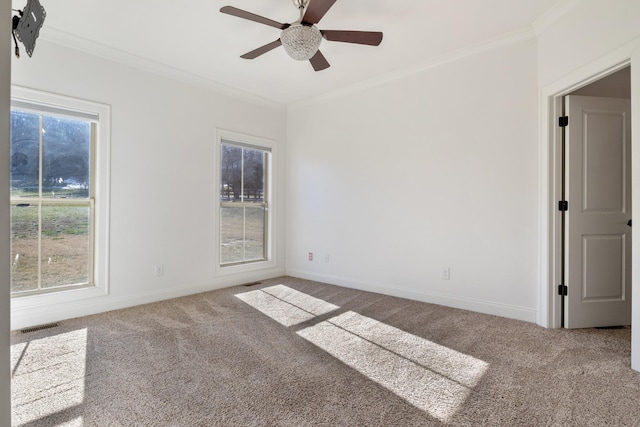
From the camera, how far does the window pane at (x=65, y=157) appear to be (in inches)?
121

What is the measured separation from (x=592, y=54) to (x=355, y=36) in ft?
5.65

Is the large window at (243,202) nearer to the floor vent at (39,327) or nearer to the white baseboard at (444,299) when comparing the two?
the white baseboard at (444,299)

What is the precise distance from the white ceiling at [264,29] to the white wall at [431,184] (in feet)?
0.99

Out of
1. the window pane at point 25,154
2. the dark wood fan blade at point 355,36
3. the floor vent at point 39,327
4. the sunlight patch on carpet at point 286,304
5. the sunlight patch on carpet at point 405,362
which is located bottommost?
the floor vent at point 39,327

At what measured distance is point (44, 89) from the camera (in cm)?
294

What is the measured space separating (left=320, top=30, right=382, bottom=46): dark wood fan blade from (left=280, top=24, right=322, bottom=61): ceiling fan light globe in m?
0.09

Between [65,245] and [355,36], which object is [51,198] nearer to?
[65,245]

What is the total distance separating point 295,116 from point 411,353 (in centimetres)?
372

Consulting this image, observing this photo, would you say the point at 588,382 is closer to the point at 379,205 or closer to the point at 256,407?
the point at 256,407

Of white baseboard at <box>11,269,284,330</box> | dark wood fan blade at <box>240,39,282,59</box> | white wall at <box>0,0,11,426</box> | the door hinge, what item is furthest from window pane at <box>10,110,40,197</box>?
the door hinge

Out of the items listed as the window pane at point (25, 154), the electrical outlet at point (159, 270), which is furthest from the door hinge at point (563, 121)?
the window pane at point (25, 154)

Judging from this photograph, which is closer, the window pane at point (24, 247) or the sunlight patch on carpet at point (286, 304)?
the window pane at point (24, 247)

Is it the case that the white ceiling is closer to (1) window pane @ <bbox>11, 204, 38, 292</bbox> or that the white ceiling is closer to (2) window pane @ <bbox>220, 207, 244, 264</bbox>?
(1) window pane @ <bbox>11, 204, 38, 292</bbox>

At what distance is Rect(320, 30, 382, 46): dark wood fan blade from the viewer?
96.3 inches
